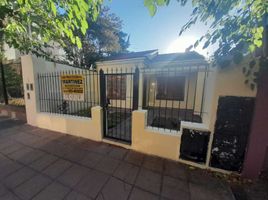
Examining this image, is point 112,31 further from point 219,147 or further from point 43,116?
point 219,147

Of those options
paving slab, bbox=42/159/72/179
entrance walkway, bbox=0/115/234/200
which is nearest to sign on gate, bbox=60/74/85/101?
entrance walkway, bbox=0/115/234/200

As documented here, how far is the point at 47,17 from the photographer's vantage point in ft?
9.82

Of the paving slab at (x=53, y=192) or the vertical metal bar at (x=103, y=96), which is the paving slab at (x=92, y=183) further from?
the vertical metal bar at (x=103, y=96)

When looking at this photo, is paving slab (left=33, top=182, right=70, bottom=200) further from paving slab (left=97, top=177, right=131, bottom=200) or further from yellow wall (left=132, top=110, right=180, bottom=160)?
yellow wall (left=132, top=110, right=180, bottom=160)

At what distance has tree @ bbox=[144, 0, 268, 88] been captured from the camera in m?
1.79

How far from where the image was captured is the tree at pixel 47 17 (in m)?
1.76

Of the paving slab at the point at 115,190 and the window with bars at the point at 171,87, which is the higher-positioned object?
the window with bars at the point at 171,87

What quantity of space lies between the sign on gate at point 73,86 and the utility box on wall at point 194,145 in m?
3.32

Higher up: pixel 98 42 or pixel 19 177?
pixel 98 42

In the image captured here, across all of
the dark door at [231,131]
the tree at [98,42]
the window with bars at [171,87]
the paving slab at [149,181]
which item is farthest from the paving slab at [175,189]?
the tree at [98,42]

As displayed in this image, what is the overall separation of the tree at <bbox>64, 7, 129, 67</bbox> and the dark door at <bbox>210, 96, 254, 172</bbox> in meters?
14.3

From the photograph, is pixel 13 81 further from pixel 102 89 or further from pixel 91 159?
pixel 91 159

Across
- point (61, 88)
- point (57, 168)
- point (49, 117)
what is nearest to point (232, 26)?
point (57, 168)

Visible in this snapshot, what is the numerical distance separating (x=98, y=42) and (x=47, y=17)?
1253 cm
